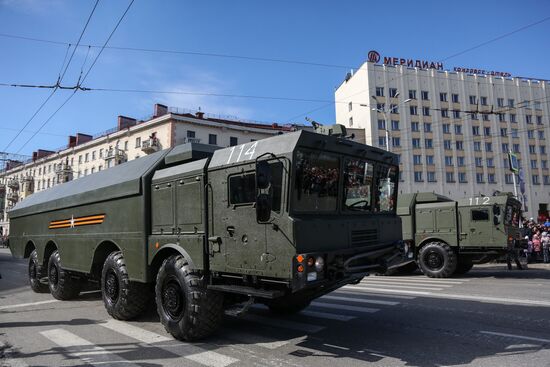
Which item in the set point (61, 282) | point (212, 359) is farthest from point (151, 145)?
point (212, 359)

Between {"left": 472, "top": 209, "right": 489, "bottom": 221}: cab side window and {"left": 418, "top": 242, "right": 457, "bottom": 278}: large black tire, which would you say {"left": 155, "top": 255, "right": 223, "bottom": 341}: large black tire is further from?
{"left": 472, "top": 209, "right": 489, "bottom": 221}: cab side window

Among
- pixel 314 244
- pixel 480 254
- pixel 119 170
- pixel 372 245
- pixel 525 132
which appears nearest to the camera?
pixel 314 244

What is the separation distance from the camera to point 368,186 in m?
6.45

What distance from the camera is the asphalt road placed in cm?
515

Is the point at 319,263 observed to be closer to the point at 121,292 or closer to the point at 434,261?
the point at 121,292

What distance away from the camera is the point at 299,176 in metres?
5.27

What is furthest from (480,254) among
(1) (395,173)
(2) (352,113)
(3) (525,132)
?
(3) (525,132)

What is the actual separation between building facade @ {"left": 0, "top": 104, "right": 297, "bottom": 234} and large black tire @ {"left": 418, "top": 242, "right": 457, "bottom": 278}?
1055 inches

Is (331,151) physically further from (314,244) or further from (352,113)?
(352,113)

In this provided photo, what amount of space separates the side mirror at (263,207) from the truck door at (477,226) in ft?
37.3

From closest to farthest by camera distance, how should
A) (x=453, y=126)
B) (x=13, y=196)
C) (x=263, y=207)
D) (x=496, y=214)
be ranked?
(x=263, y=207), (x=496, y=214), (x=453, y=126), (x=13, y=196)

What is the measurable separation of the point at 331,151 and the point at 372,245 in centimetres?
159

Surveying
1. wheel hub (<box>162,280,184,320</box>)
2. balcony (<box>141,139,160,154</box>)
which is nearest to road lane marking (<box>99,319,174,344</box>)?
wheel hub (<box>162,280,184,320</box>)

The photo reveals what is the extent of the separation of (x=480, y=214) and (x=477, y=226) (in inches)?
17.5
